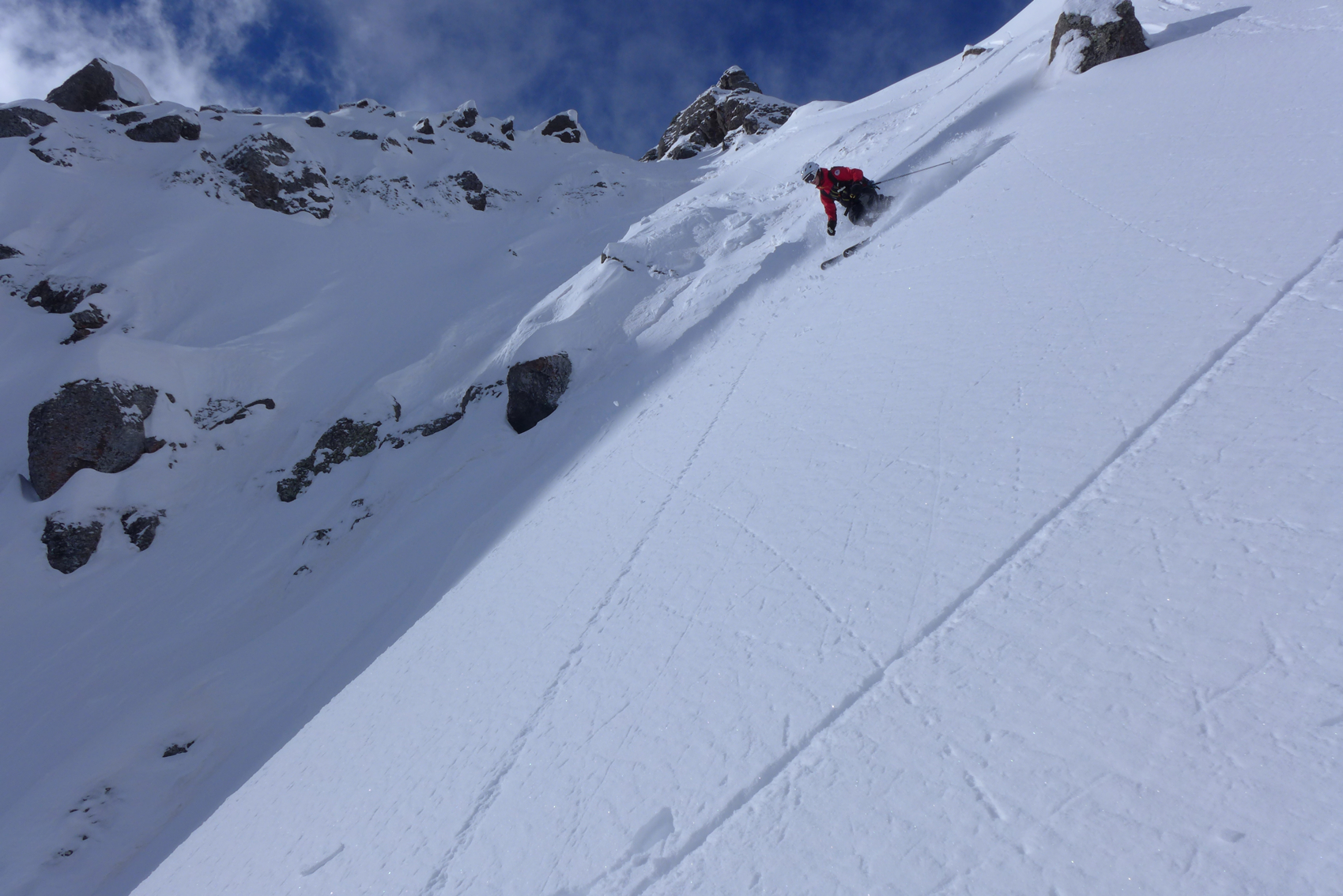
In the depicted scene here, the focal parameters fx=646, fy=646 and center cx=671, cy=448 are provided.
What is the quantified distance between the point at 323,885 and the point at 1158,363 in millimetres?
5399

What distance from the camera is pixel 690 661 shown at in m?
3.39

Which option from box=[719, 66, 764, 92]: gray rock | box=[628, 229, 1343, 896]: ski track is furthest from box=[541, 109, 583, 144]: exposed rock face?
box=[628, 229, 1343, 896]: ski track

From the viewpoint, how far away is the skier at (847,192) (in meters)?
9.77

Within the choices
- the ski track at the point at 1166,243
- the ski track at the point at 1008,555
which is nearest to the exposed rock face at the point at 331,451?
the ski track at the point at 1166,243

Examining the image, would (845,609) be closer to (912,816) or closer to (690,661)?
(690,661)

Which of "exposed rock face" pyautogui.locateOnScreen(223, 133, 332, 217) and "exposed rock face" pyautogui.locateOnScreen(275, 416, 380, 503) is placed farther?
"exposed rock face" pyautogui.locateOnScreen(223, 133, 332, 217)

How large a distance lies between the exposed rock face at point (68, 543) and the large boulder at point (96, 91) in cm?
2654

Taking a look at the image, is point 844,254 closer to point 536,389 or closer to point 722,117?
point 536,389

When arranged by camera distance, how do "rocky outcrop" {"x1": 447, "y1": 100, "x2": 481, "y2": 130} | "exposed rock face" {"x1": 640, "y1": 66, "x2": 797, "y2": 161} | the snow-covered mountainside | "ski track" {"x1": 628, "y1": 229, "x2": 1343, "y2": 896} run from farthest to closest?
"exposed rock face" {"x1": 640, "y1": 66, "x2": 797, "y2": 161} < "rocky outcrop" {"x1": 447, "y1": 100, "x2": 481, "y2": 130} < "ski track" {"x1": 628, "y1": 229, "x2": 1343, "y2": 896} < the snow-covered mountainside

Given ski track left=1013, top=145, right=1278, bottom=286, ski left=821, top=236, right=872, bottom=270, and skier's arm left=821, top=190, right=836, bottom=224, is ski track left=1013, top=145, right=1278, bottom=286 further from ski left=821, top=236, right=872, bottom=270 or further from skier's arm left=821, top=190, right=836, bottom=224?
skier's arm left=821, top=190, right=836, bottom=224

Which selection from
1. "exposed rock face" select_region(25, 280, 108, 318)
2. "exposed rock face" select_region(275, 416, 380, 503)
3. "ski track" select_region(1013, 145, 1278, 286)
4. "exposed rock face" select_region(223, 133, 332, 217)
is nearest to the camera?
"ski track" select_region(1013, 145, 1278, 286)

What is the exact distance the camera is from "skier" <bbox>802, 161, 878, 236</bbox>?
977cm

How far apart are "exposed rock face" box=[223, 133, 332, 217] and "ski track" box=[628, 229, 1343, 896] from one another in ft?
94.4

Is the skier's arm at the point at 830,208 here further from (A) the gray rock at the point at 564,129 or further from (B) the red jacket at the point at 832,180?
(A) the gray rock at the point at 564,129
